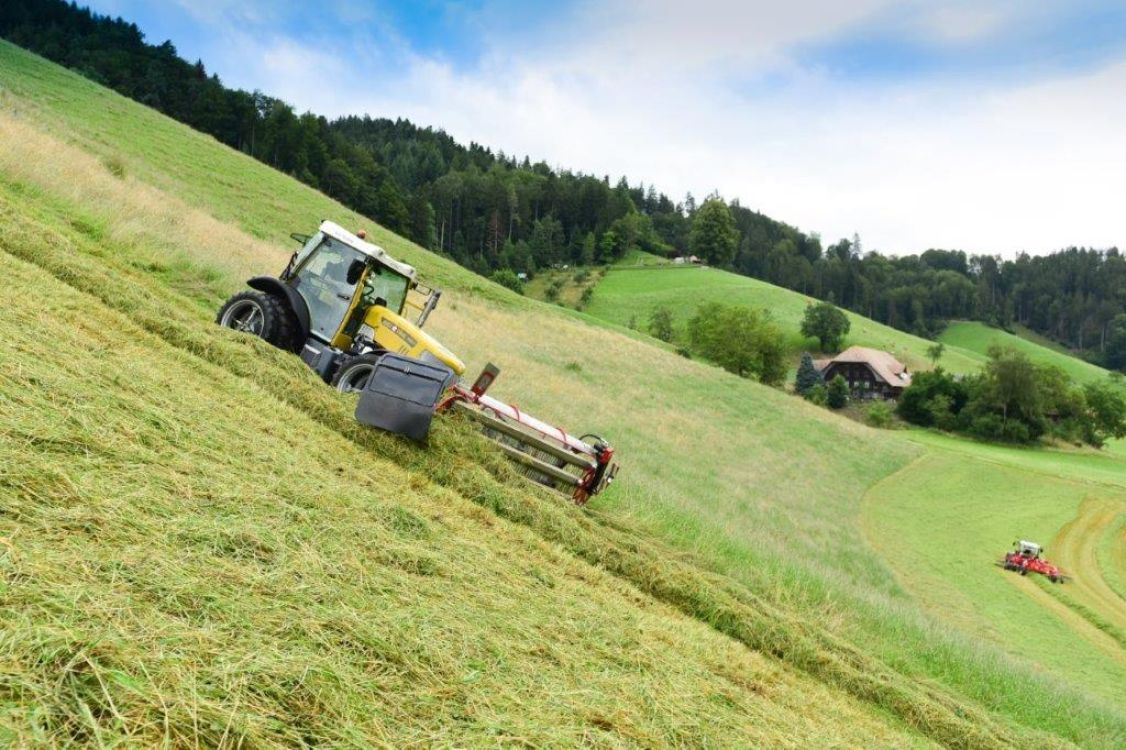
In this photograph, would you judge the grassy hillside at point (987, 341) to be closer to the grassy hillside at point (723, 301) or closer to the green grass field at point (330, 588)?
the grassy hillside at point (723, 301)

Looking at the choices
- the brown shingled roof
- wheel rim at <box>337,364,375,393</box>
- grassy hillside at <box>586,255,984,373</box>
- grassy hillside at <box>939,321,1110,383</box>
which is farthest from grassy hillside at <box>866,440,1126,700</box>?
grassy hillside at <box>939,321,1110,383</box>

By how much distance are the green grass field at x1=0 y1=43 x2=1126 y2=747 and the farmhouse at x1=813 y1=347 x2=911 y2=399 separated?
61348 mm

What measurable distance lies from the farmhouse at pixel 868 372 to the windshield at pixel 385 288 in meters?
66.3

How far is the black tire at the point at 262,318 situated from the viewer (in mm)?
9445

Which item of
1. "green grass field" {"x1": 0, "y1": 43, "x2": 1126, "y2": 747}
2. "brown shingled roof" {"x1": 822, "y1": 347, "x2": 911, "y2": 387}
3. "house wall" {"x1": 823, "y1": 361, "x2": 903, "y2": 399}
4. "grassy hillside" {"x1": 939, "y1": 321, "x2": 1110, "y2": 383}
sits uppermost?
"grassy hillside" {"x1": 939, "y1": 321, "x2": 1110, "y2": 383}

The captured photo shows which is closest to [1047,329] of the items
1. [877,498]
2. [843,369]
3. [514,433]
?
[843,369]

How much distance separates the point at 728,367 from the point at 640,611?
58861 millimetres

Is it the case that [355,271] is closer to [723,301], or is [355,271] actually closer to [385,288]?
[385,288]

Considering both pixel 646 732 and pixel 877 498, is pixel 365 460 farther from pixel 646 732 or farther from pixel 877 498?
pixel 877 498

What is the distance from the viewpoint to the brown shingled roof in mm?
71812

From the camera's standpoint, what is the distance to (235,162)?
40.3 metres

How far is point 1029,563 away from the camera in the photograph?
20.4 m

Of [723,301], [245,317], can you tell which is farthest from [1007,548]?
[723,301]

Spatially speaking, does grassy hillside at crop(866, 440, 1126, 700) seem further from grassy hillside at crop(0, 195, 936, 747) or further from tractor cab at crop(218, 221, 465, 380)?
tractor cab at crop(218, 221, 465, 380)
